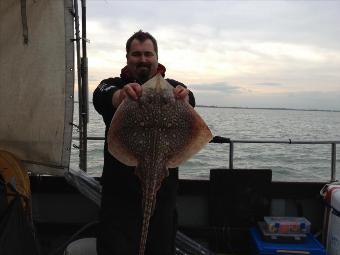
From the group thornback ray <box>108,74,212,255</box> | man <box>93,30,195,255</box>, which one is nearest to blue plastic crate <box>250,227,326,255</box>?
man <box>93,30,195,255</box>

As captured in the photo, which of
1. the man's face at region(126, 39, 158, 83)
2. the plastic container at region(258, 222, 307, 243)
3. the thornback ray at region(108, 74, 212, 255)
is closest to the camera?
the thornback ray at region(108, 74, 212, 255)

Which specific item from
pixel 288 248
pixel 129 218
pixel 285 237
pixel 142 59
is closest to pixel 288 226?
pixel 285 237

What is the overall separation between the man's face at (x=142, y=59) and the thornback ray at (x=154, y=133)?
55 centimetres

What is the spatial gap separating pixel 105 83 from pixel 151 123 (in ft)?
2.67

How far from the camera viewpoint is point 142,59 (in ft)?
9.74

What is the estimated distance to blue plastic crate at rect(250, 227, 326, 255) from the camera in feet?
14.7

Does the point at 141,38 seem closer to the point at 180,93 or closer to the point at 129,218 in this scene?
the point at 180,93

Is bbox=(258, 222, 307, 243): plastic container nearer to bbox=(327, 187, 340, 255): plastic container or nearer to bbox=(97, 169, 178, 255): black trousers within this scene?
bbox=(327, 187, 340, 255): plastic container

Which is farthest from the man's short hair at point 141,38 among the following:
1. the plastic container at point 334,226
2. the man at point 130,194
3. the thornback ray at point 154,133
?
the plastic container at point 334,226

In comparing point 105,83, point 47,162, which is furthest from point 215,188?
point 105,83

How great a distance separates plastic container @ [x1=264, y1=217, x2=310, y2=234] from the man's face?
2668 millimetres

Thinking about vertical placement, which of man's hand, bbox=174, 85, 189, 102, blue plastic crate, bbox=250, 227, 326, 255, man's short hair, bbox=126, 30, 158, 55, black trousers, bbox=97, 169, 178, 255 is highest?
man's short hair, bbox=126, 30, 158, 55

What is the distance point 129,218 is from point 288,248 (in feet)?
7.48

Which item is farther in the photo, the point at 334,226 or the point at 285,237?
the point at 285,237
